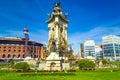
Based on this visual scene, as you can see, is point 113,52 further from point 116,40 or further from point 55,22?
point 55,22

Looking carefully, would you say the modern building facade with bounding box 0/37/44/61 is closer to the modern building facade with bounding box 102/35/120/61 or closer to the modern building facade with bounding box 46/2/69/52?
the modern building facade with bounding box 46/2/69/52

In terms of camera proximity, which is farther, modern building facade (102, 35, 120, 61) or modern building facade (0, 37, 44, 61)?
modern building facade (102, 35, 120, 61)

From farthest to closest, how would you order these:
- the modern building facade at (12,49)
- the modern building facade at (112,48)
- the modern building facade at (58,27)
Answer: the modern building facade at (112,48), the modern building facade at (12,49), the modern building facade at (58,27)

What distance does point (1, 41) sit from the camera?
400ft

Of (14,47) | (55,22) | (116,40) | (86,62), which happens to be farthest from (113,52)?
(86,62)

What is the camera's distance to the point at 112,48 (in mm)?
186875

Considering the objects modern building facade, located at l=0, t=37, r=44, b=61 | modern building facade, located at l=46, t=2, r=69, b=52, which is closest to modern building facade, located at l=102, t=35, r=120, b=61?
modern building facade, located at l=0, t=37, r=44, b=61

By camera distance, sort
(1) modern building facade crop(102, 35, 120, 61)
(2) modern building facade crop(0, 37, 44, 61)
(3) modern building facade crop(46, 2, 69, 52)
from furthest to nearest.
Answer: (1) modern building facade crop(102, 35, 120, 61), (2) modern building facade crop(0, 37, 44, 61), (3) modern building facade crop(46, 2, 69, 52)

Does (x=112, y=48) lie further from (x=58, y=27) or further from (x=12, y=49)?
(x=58, y=27)

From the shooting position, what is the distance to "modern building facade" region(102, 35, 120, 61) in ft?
604

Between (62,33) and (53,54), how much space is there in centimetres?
3690

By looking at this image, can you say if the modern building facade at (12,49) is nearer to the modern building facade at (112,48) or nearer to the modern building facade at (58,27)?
the modern building facade at (58,27)

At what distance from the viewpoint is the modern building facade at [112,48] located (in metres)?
184

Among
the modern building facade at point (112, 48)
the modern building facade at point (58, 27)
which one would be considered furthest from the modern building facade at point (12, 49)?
the modern building facade at point (112, 48)
